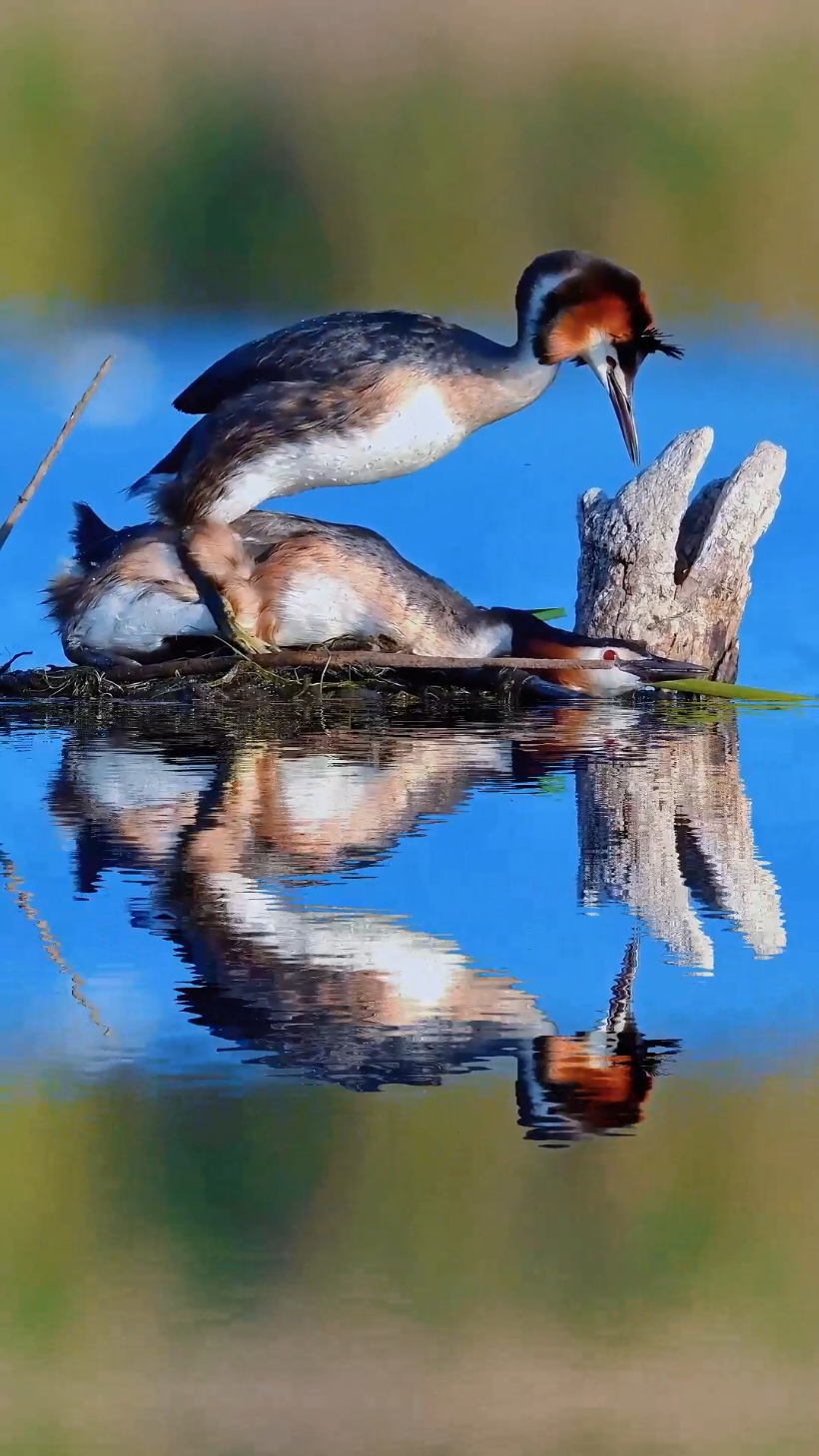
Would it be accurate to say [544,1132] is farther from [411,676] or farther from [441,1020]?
[411,676]

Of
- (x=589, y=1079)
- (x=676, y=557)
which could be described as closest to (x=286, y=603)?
(x=676, y=557)

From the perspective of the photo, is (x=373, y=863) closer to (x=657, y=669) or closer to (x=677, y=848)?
(x=677, y=848)

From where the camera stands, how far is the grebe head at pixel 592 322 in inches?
428

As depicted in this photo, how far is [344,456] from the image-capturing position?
10695 mm

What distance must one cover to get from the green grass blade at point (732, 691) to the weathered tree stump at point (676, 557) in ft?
2.63

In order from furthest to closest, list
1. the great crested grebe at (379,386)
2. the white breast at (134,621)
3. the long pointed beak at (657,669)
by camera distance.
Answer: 1. the long pointed beak at (657,669)
2. the white breast at (134,621)
3. the great crested grebe at (379,386)

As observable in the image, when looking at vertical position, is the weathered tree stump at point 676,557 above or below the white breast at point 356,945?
above

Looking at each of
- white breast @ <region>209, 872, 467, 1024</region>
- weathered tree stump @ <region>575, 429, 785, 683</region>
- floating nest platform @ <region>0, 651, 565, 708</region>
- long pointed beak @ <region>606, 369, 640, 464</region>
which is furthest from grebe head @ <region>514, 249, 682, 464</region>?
white breast @ <region>209, 872, 467, 1024</region>

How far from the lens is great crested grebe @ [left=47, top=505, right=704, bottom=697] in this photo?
1090 centimetres

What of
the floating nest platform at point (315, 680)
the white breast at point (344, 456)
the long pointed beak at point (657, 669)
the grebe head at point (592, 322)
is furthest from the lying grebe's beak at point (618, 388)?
the floating nest platform at point (315, 680)

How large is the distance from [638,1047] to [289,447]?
23.6ft

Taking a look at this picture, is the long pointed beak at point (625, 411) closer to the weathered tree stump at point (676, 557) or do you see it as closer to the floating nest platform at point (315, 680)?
the weathered tree stump at point (676, 557)

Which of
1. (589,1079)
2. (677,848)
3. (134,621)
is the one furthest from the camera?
(134,621)

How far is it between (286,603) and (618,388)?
89.7 inches
